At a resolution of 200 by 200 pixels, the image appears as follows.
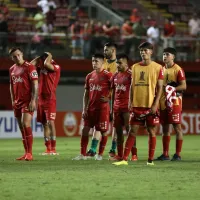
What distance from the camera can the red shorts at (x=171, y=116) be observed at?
16281mm

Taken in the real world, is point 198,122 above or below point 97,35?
below

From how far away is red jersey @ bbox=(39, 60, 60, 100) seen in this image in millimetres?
17867

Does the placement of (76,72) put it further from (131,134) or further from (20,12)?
(131,134)

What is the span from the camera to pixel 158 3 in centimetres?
3834

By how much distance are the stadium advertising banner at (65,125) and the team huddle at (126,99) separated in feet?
36.3

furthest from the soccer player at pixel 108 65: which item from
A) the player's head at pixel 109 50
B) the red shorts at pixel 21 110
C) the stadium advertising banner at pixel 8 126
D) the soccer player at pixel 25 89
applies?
the stadium advertising banner at pixel 8 126

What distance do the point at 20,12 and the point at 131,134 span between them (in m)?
17.2

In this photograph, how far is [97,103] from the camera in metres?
16.1

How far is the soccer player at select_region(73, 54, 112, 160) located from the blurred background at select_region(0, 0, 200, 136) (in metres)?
12.6

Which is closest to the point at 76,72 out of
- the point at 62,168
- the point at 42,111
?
the point at 42,111

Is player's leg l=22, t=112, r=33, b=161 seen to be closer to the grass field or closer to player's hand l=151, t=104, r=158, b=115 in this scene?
the grass field

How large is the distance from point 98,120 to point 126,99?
2.76ft

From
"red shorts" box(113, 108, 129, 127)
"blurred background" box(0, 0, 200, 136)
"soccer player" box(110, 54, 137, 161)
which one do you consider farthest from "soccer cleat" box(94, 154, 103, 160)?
"blurred background" box(0, 0, 200, 136)

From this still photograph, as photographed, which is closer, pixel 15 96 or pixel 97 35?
pixel 15 96
